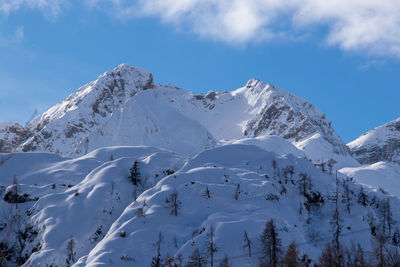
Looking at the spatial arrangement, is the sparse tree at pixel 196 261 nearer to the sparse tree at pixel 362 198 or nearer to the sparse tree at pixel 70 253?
the sparse tree at pixel 70 253

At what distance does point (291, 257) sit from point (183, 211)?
14.3 meters

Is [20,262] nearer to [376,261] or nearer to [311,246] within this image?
[311,246]

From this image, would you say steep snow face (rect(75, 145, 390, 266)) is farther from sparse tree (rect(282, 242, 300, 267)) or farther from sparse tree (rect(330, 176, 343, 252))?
sparse tree (rect(282, 242, 300, 267))

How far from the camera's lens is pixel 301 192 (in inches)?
2154

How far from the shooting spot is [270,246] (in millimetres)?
40094

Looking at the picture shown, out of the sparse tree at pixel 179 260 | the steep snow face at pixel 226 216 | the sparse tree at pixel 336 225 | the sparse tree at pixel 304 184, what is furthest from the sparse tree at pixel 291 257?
the sparse tree at pixel 304 184

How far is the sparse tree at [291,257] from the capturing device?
3772 centimetres

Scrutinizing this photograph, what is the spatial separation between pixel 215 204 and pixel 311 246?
463 inches

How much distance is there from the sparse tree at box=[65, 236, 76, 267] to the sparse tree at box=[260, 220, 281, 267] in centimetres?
1977

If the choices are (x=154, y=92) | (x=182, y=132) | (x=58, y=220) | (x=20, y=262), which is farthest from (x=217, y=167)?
(x=154, y=92)

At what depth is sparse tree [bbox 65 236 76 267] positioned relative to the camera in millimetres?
42634

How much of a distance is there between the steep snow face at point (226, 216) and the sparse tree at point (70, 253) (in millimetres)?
3001

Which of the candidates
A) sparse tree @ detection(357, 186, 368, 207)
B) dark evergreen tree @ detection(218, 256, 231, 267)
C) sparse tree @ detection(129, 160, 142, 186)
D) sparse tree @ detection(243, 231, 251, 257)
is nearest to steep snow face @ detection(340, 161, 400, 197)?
sparse tree @ detection(357, 186, 368, 207)

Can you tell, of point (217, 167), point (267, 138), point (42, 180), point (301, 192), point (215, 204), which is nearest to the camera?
point (215, 204)
